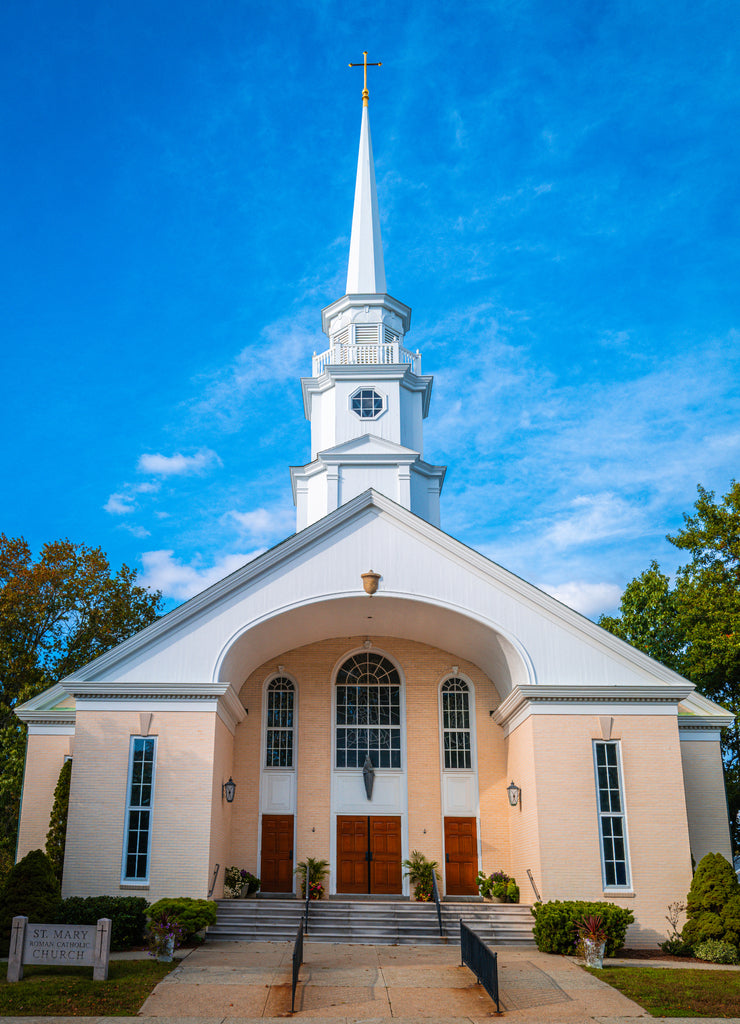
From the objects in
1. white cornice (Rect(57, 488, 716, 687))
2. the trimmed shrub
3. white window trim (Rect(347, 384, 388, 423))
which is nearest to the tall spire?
white window trim (Rect(347, 384, 388, 423))

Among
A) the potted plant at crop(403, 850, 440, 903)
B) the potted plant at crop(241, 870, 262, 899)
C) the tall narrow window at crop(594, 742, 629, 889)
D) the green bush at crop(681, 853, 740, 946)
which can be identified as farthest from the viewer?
the potted plant at crop(403, 850, 440, 903)

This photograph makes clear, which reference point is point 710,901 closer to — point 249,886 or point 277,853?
point 277,853

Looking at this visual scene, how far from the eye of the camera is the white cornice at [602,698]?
66.3ft

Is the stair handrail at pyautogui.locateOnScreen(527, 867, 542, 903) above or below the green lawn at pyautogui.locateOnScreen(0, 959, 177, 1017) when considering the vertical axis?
above

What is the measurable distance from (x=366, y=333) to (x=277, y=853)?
17427 mm

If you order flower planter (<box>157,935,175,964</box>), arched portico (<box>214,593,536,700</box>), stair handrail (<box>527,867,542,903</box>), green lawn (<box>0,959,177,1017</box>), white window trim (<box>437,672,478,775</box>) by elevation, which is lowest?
green lawn (<box>0,959,177,1017</box>)

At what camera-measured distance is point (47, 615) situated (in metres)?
34.1

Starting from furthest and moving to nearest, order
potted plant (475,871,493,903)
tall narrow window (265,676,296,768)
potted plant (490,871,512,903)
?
1. tall narrow window (265,676,296,768)
2. potted plant (475,871,493,903)
3. potted plant (490,871,512,903)

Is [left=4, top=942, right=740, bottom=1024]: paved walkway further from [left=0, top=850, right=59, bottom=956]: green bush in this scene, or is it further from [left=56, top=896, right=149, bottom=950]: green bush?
[left=0, top=850, right=59, bottom=956]: green bush

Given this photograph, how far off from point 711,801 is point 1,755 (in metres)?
22.8

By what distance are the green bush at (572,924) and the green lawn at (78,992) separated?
710 centimetres

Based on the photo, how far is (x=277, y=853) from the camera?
892 inches

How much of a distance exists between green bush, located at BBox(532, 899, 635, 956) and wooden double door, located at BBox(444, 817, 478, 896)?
498 cm

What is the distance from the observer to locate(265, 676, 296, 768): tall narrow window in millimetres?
23484
